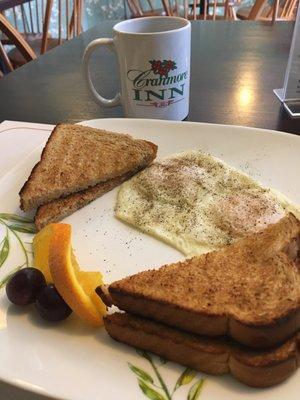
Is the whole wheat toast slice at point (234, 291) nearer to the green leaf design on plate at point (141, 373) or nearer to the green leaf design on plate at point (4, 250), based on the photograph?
the green leaf design on plate at point (141, 373)

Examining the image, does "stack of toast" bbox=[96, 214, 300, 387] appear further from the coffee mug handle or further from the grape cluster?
the coffee mug handle

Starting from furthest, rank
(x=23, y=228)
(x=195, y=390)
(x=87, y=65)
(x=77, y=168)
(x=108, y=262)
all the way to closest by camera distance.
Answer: (x=87, y=65)
(x=77, y=168)
(x=23, y=228)
(x=108, y=262)
(x=195, y=390)

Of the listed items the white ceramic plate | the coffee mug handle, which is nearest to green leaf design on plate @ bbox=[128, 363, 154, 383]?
the white ceramic plate

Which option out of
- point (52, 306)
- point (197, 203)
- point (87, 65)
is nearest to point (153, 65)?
point (87, 65)

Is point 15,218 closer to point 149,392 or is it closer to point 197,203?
point 197,203

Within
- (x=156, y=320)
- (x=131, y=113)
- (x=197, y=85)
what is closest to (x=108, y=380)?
(x=156, y=320)
